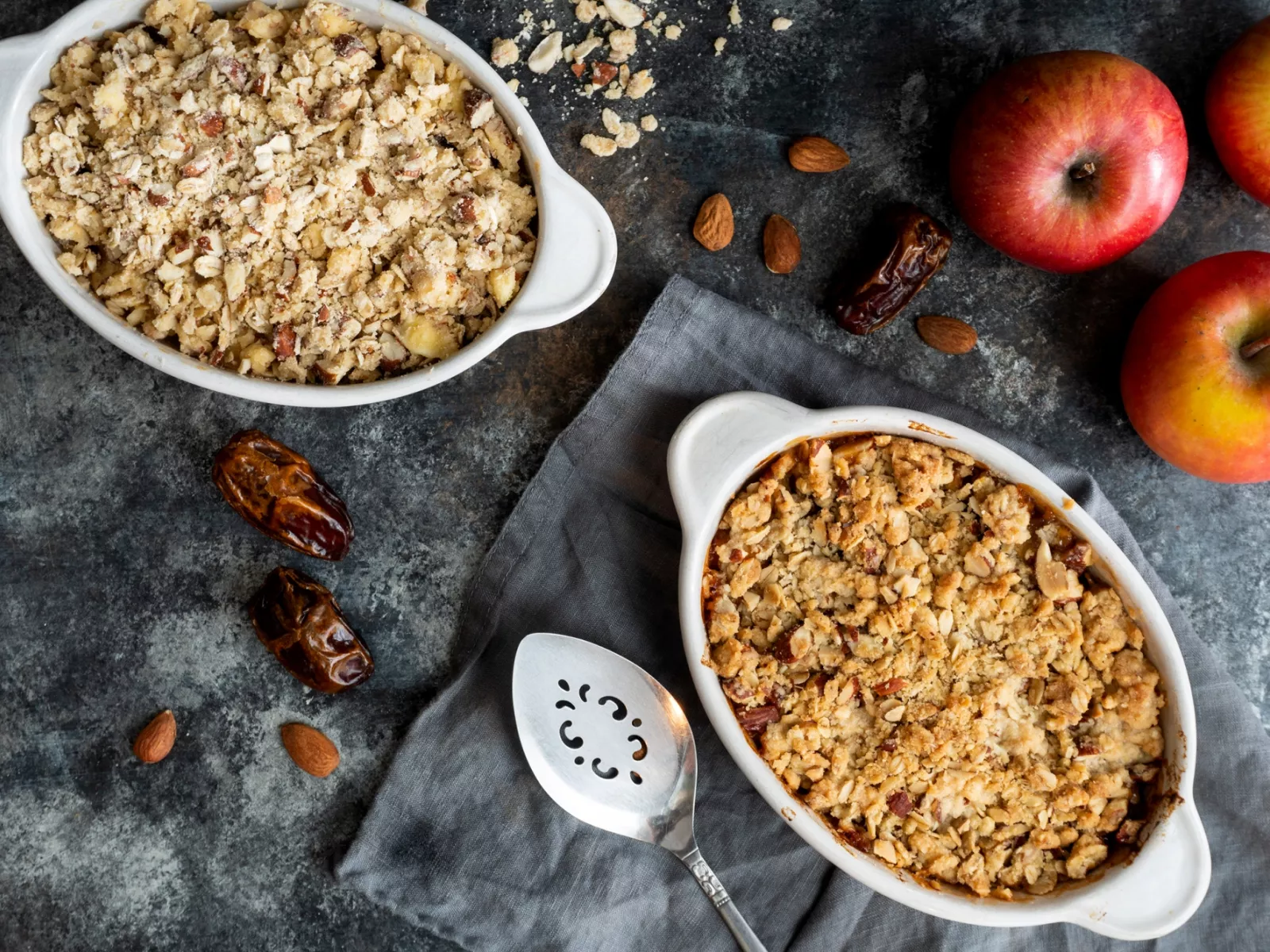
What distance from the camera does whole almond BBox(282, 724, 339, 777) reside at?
5.60ft

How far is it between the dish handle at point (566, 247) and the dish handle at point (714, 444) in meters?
0.27

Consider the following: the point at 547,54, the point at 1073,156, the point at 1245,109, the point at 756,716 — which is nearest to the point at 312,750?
the point at 756,716

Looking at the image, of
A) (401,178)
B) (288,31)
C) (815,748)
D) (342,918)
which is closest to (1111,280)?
(815,748)

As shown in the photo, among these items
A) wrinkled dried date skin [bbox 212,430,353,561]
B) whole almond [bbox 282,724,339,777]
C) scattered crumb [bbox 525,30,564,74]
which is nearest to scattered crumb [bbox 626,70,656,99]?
scattered crumb [bbox 525,30,564,74]

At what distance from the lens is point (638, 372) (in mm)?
Answer: 1697

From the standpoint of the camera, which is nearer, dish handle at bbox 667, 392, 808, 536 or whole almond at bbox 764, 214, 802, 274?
dish handle at bbox 667, 392, 808, 536

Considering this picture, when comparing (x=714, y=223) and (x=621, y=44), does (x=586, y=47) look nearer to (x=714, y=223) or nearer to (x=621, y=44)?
(x=621, y=44)

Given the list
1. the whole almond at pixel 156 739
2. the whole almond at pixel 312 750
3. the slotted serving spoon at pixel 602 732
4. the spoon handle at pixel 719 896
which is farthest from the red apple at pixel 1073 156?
the whole almond at pixel 156 739

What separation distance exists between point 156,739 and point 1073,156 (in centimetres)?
186

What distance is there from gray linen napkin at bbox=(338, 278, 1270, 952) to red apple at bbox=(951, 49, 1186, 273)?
0.33 metres

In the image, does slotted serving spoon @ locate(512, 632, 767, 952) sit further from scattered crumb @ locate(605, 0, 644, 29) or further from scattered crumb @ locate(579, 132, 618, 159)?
scattered crumb @ locate(605, 0, 644, 29)

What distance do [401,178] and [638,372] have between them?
1.68 feet

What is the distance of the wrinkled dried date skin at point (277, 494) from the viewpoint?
163cm

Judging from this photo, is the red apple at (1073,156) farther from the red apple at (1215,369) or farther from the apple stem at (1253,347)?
the apple stem at (1253,347)
